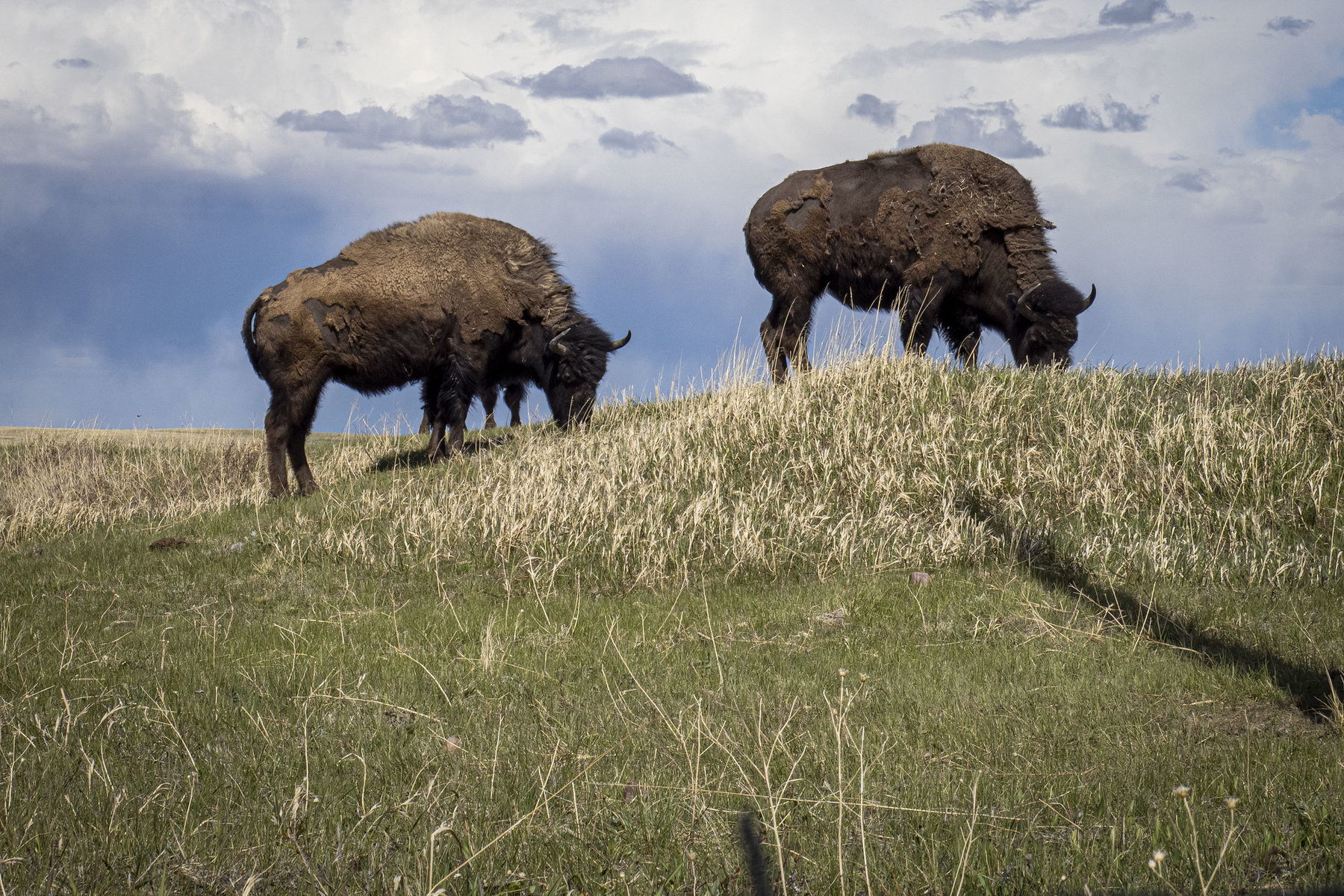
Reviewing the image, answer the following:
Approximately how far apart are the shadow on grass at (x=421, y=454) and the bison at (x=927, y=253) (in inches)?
160

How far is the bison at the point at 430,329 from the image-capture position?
11609 mm

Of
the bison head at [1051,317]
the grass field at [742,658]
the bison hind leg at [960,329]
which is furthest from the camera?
the bison hind leg at [960,329]

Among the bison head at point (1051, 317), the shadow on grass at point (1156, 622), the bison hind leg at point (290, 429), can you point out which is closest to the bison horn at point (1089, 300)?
the bison head at point (1051, 317)

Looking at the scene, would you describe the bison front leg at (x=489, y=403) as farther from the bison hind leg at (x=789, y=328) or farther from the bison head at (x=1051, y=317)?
the bison head at (x=1051, y=317)

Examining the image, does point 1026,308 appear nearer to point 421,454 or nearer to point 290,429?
point 421,454

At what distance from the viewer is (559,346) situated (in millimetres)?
13180

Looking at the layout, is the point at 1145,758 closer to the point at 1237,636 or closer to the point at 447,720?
the point at 1237,636

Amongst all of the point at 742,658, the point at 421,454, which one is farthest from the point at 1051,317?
the point at 742,658

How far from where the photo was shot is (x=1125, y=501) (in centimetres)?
807

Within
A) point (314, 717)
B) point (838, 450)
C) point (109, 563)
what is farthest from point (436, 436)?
point (314, 717)

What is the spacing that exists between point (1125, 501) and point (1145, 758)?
4661mm

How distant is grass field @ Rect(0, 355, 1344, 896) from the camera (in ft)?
10.1

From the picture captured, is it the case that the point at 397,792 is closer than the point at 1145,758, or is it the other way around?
the point at 397,792

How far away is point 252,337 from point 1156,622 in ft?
33.2
